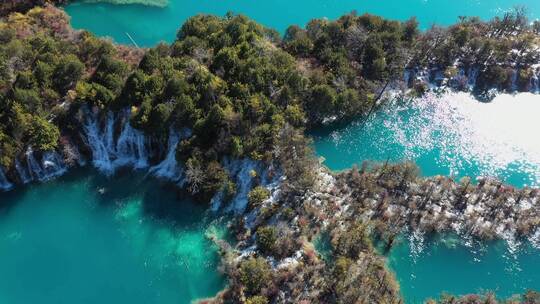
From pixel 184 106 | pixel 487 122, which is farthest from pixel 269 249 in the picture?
pixel 487 122

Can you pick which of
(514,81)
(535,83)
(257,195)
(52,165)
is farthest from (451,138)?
(52,165)

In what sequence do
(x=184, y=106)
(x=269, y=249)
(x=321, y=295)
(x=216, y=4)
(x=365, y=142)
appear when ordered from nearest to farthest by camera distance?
(x=321, y=295) < (x=269, y=249) < (x=184, y=106) < (x=365, y=142) < (x=216, y=4)

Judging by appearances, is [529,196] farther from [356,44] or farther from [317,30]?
[317,30]

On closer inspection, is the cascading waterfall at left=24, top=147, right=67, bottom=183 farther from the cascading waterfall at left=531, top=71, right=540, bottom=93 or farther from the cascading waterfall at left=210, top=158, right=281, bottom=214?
the cascading waterfall at left=531, top=71, right=540, bottom=93

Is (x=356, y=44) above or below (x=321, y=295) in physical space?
above

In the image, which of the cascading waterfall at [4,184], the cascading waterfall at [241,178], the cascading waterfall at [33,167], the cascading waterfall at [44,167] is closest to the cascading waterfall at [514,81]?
the cascading waterfall at [241,178]

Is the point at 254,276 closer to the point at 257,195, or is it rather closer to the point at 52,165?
the point at 257,195

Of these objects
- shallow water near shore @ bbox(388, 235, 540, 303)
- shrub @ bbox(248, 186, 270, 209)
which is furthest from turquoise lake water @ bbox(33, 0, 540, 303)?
shrub @ bbox(248, 186, 270, 209)
